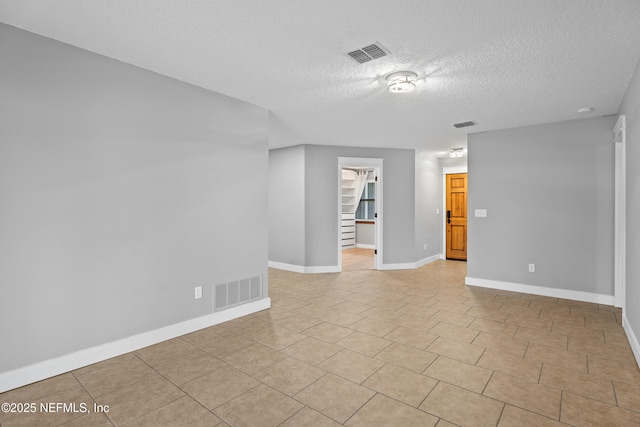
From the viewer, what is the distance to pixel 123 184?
2.77 m

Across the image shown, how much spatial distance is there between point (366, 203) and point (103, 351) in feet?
28.6

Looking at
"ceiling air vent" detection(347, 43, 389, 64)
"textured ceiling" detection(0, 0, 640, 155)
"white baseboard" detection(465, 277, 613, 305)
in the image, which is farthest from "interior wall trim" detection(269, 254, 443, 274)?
"ceiling air vent" detection(347, 43, 389, 64)

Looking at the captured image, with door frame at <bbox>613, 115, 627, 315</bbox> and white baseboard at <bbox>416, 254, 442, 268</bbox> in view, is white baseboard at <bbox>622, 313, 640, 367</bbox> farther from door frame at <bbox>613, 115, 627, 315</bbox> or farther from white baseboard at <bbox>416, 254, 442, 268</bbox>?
white baseboard at <bbox>416, 254, 442, 268</bbox>

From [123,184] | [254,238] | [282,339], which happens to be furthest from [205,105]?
[282,339]

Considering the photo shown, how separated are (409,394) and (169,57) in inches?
128

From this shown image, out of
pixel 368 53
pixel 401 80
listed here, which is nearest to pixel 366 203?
pixel 401 80

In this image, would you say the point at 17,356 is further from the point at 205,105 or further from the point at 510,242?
the point at 510,242

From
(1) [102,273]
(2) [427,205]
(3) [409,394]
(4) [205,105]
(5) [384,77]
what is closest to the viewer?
(3) [409,394]

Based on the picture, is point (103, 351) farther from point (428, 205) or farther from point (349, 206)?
point (349, 206)

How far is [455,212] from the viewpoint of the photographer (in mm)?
7723

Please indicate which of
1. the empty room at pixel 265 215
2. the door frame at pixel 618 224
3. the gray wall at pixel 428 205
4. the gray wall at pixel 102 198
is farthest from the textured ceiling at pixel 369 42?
the gray wall at pixel 428 205

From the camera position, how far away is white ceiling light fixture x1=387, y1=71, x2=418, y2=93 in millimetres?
2941

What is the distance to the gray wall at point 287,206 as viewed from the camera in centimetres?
626

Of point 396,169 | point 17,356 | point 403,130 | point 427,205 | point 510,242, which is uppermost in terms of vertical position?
point 403,130
